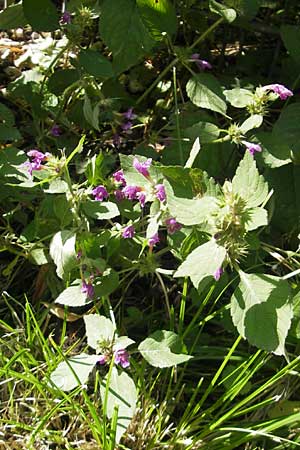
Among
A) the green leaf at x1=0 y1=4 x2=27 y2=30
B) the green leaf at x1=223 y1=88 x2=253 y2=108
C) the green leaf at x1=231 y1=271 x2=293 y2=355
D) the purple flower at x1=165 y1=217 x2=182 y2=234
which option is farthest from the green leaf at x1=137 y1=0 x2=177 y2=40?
the green leaf at x1=231 y1=271 x2=293 y2=355

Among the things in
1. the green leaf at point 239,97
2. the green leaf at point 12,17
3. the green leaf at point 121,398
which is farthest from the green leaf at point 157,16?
the green leaf at point 121,398

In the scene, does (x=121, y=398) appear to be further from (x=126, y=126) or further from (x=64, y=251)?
(x=126, y=126)

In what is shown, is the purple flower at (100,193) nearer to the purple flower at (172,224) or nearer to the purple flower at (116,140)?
the purple flower at (172,224)

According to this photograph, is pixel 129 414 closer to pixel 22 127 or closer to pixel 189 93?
pixel 189 93

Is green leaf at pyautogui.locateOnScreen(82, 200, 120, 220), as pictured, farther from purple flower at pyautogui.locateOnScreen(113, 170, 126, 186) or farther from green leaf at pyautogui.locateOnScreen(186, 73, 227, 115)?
green leaf at pyautogui.locateOnScreen(186, 73, 227, 115)

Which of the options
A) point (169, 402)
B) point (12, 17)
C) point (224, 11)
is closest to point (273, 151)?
point (224, 11)

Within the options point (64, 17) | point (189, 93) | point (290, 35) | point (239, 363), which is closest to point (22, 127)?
point (64, 17)

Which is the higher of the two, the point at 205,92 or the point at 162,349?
the point at 205,92
